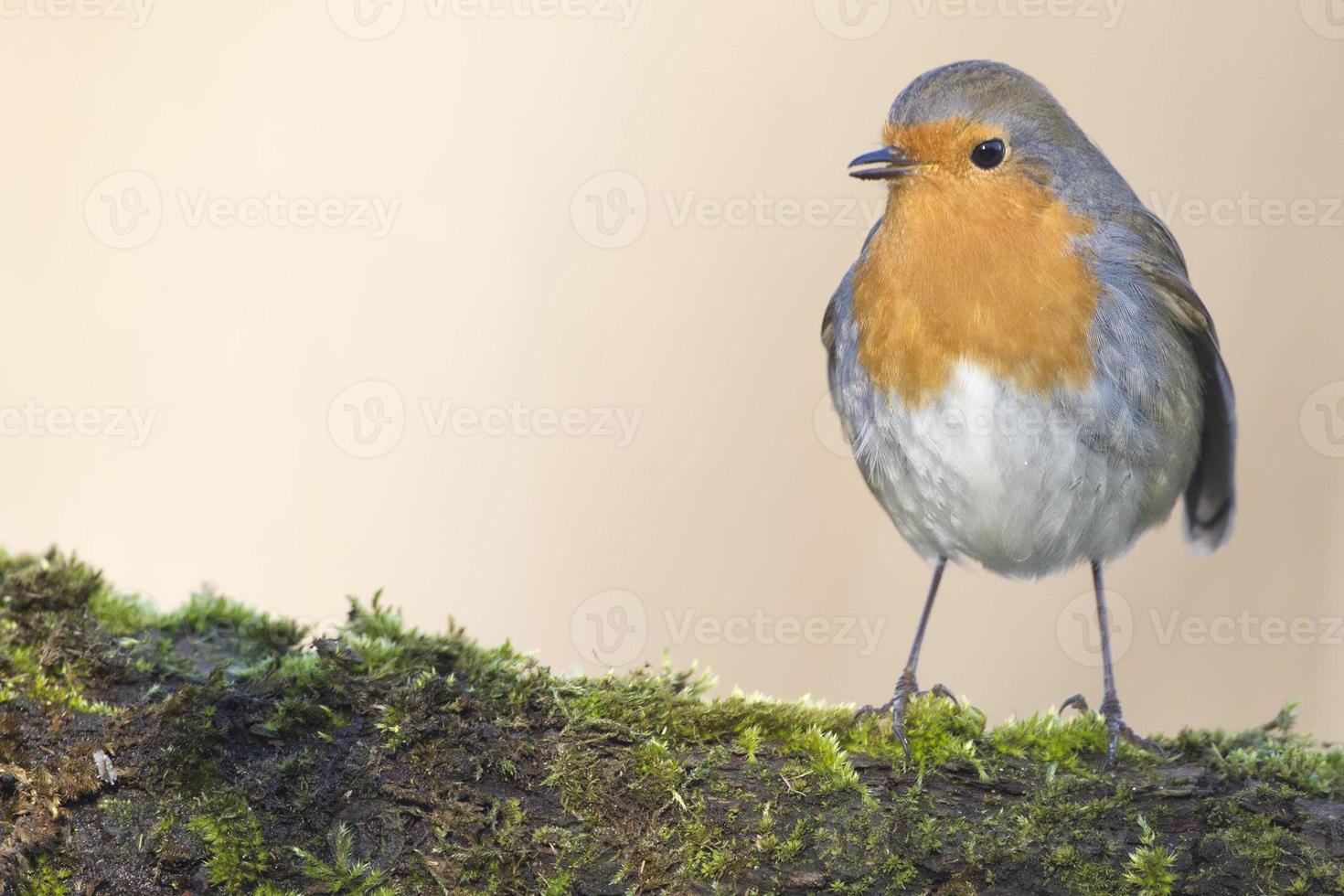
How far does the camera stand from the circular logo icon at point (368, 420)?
5520 millimetres

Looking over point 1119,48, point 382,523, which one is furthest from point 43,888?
point 1119,48

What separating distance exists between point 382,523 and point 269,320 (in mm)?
1158

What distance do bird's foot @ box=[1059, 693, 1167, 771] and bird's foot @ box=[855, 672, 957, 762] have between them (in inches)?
12.0

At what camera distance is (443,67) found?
6.05m

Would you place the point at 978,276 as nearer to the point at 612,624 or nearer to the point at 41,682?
the point at 41,682

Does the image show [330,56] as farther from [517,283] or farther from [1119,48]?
[1119,48]

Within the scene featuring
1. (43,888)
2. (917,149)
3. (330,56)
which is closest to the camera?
(43,888)
